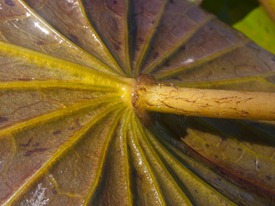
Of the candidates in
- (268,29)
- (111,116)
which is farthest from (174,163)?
(268,29)

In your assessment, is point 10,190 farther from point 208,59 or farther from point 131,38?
point 208,59

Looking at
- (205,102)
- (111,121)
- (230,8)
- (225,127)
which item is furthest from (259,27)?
(111,121)

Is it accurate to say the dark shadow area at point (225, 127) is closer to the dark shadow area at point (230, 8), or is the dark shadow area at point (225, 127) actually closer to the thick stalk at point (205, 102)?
the thick stalk at point (205, 102)

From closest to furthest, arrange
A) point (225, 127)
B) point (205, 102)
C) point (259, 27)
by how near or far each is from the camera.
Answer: point (205, 102) < point (225, 127) < point (259, 27)

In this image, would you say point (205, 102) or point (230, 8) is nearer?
point (205, 102)

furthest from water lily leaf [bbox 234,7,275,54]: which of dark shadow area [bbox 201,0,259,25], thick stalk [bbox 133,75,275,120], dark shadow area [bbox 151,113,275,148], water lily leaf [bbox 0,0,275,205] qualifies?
thick stalk [bbox 133,75,275,120]

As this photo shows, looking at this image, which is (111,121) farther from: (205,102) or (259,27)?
(259,27)
